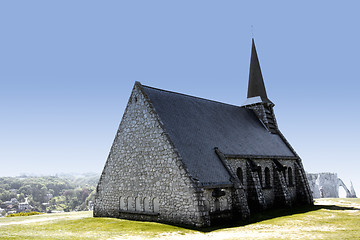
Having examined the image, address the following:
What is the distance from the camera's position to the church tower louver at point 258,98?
37.2 m

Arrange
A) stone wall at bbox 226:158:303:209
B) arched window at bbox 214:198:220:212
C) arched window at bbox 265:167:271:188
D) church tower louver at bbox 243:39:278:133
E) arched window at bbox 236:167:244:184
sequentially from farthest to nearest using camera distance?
1. church tower louver at bbox 243:39:278:133
2. arched window at bbox 265:167:271:188
3. arched window at bbox 236:167:244:184
4. stone wall at bbox 226:158:303:209
5. arched window at bbox 214:198:220:212

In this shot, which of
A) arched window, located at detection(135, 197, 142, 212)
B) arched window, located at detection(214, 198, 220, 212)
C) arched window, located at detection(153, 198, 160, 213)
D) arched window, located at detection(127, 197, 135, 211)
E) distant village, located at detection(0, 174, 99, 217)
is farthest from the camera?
distant village, located at detection(0, 174, 99, 217)

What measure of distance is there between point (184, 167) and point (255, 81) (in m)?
24.3

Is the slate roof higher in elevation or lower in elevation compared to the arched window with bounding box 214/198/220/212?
higher

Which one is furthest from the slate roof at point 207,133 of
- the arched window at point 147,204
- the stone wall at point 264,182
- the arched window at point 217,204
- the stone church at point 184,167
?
the arched window at point 147,204

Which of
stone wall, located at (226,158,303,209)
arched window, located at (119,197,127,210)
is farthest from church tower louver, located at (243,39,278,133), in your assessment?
arched window, located at (119,197,127,210)

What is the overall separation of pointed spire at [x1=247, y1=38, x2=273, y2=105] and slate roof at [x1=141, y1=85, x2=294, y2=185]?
18.8 feet

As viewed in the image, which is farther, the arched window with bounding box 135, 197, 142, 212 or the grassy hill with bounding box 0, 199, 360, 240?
the arched window with bounding box 135, 197, 142, 212

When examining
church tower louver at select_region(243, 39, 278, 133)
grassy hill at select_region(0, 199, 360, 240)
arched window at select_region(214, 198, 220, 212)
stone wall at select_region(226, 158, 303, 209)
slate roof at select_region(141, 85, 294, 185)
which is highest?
church tower louver at select_region(243, 39, 278, 133)

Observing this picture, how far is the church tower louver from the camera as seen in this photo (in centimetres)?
3725

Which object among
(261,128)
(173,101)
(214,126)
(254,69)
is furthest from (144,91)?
(254,69)

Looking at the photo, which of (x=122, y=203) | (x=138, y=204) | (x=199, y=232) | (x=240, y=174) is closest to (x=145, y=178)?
(x=138, y=204)

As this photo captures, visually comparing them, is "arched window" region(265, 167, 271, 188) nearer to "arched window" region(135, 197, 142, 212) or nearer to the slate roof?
the slate roof

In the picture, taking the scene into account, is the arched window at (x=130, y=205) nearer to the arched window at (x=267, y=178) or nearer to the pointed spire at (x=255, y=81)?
the arched window at (x=267, y=178)
